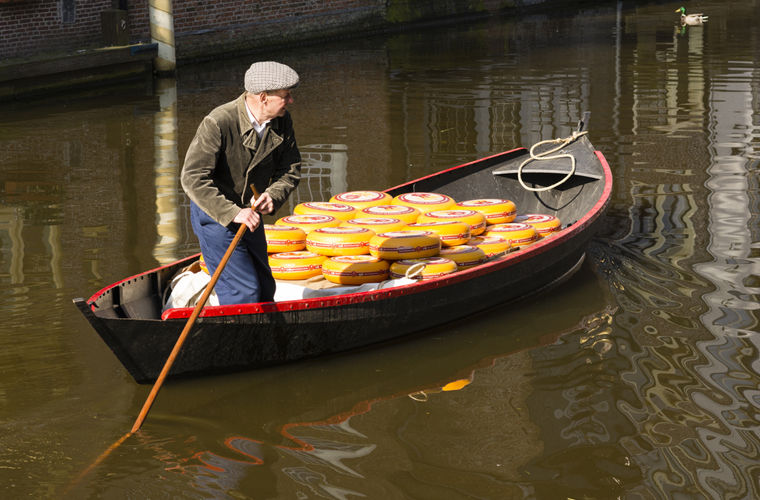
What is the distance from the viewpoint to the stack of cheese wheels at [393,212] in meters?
7.57

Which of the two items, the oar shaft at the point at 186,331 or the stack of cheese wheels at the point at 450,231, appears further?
the stack of cheese wheels at the point at 450,231

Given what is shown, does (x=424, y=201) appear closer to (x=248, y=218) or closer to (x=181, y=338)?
(x=248, y=218)

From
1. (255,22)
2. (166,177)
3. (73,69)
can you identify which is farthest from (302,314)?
(255,22)

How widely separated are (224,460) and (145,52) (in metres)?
14.3

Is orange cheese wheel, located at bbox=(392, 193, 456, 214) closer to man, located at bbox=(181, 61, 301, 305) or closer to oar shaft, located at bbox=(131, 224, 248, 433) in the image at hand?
man, located at bbox=(181, 61, 301, 305)

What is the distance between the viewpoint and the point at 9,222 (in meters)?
9.72

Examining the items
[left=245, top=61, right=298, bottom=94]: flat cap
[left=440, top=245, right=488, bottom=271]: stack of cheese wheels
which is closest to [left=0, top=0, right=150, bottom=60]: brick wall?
[left=440, top=245, right=488, bottom=271]: stack of cheese wheels

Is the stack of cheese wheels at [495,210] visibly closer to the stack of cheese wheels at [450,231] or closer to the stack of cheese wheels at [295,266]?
the stack of cheese wheels at [450,231]

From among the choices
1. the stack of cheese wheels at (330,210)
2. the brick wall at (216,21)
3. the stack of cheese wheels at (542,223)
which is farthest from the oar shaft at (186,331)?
the brick wall at (216,21)

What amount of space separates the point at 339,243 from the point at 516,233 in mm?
1493

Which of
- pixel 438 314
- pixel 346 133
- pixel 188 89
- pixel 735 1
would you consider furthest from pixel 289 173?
pixel 735 1

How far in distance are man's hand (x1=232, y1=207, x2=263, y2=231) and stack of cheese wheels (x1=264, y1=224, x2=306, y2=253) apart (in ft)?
4.87

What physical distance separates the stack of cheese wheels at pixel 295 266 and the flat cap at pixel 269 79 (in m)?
1.62

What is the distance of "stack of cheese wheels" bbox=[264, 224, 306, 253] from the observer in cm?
702
